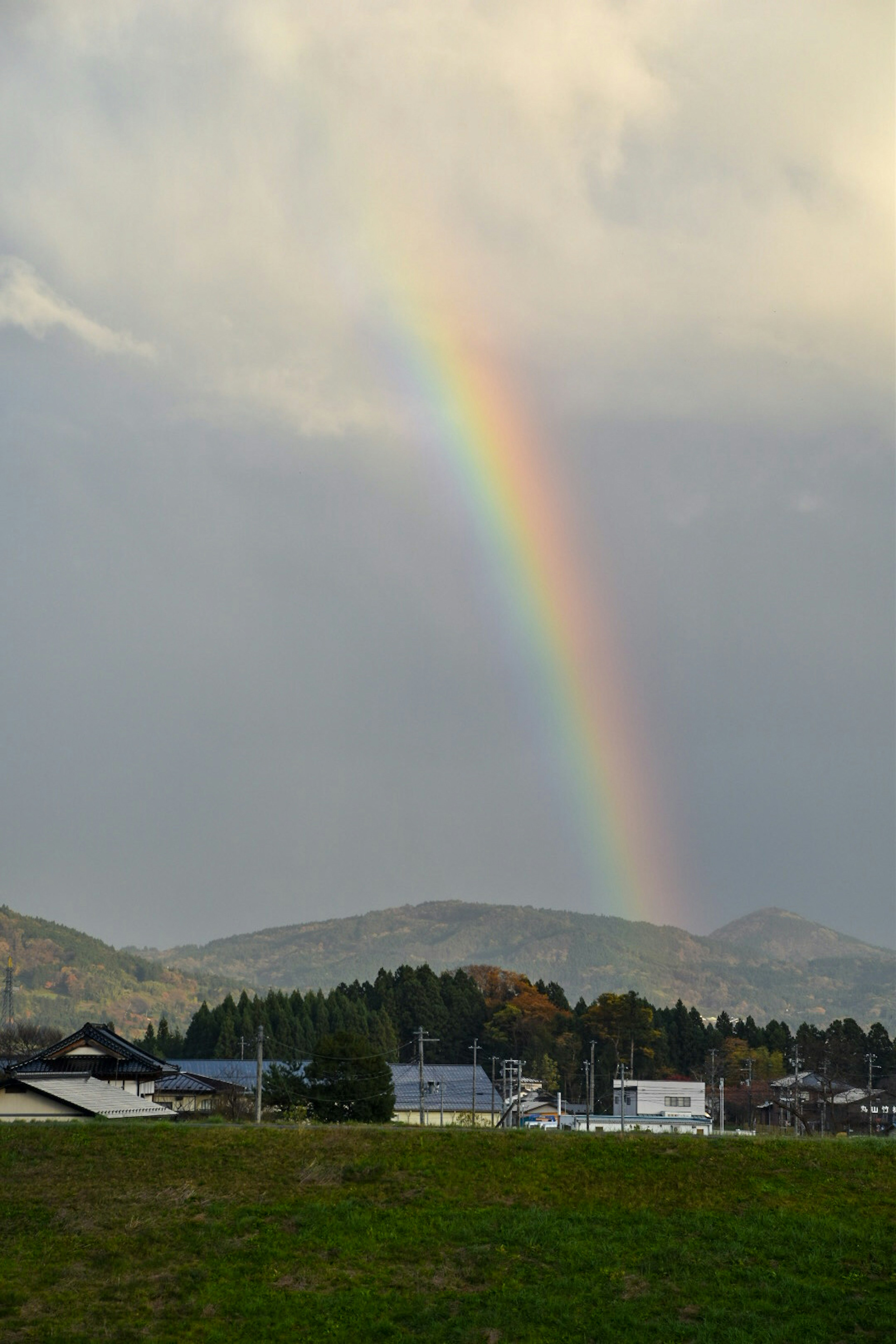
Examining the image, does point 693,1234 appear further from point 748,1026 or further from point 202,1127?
point 748,1026

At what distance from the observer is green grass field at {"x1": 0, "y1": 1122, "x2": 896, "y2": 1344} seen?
23.7m

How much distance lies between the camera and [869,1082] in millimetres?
105062

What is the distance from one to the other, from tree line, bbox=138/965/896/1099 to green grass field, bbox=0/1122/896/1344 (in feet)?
275

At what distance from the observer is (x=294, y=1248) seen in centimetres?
2706

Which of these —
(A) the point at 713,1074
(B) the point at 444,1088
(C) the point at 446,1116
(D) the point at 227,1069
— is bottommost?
(C) the point at 446,1116

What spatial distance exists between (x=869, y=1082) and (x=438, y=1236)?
88.2 meters

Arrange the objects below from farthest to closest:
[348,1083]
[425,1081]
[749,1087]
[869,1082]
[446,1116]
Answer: [749,1087], [869,1082], [425,1081], [446,1116], [348,1083]

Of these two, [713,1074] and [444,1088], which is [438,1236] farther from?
[713,1074]

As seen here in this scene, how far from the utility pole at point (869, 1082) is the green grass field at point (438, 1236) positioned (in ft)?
210

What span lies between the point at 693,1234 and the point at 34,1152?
57.6 feet

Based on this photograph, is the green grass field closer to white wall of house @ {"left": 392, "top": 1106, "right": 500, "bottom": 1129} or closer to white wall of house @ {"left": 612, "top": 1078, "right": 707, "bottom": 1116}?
white wall of house @ {"left": 392, "top": 1106, "right": 500, "bottom": 1129}

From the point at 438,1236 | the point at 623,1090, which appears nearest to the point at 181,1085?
the point at 623,1090

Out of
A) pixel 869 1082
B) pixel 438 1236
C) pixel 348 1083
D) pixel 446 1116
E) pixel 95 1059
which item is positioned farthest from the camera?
pixel 869 1082

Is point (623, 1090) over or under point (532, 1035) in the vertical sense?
under
